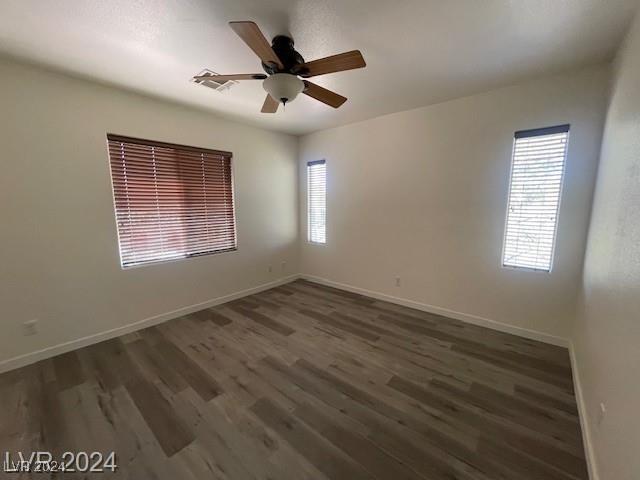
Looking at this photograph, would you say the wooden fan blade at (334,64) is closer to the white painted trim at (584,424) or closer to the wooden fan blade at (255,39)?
the wooden fan blade at (255,39)

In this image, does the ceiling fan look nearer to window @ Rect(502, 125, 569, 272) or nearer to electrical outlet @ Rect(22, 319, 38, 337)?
window @ Rect(502, 125, 569, 272)

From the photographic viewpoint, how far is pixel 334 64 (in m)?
1.66

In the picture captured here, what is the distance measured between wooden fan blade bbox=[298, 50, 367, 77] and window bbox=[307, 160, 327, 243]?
2.44m

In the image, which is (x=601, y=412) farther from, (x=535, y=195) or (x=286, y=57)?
(x=286, y=57)

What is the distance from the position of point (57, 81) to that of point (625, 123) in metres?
4.34

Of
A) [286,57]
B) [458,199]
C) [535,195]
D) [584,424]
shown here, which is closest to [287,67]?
[286,57]

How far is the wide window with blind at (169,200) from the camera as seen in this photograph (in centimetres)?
274

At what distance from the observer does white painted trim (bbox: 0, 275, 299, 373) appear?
87.6 inches

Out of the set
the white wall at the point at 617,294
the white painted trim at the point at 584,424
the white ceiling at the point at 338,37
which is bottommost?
the white painted trim at the point at 584,424

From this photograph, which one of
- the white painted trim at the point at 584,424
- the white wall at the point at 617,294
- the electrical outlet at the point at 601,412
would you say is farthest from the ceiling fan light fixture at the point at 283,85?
the white painted trim at the point at 584,424

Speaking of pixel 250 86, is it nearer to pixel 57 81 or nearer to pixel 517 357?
pixel 57 81

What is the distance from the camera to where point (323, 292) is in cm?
407

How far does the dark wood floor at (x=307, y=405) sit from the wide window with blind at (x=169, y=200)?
105 centimetres

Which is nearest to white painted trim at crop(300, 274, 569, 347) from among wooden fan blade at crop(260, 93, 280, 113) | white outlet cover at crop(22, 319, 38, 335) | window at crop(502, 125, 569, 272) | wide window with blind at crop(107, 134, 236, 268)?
window at crop(502, 125, 569, 272)
